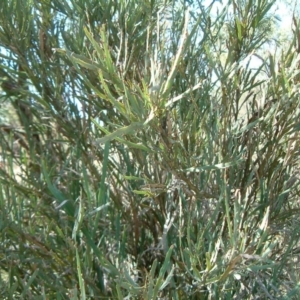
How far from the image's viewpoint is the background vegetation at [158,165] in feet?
3.77

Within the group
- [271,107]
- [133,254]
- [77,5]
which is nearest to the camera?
[271,107]

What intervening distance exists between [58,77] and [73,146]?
196 mm

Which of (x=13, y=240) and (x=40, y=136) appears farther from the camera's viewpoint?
(x=40, y=136)

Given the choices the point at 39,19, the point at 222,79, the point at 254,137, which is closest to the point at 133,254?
the point at 254,137

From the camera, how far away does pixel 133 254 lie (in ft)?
5.01

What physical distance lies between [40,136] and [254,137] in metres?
0.82

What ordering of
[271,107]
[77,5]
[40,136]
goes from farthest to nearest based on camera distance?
[40,136]
[77,5]
[271,107]

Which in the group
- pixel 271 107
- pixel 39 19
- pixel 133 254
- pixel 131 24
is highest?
pixel 39 19

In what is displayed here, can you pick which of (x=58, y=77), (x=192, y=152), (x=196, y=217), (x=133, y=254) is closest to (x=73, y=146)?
(x=58, y=77)

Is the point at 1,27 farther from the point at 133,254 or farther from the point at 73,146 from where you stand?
the point at 133,254

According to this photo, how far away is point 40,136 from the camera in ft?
6.35

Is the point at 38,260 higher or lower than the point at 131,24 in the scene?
lower

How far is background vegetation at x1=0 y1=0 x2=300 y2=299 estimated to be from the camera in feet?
3.77

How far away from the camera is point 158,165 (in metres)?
1.35
